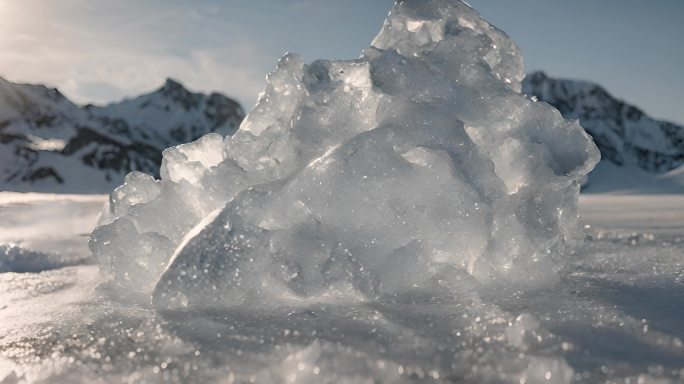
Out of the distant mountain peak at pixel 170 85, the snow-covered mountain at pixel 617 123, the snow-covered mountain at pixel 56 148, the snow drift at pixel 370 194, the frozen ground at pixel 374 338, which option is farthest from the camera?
the distant mountain peak at pixel 170 85

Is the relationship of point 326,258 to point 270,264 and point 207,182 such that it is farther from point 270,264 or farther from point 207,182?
point 207,182

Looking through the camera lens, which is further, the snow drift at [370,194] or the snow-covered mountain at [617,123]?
the snow-covered mountain at [617,123]

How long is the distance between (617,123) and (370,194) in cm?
10444

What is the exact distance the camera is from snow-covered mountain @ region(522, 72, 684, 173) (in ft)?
290

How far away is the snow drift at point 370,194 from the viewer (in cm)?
194

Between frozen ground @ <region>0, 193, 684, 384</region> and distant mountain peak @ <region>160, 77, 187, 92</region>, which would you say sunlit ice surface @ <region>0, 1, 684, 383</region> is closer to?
frozen ground @ <region>0, 193, 684, 384</region>

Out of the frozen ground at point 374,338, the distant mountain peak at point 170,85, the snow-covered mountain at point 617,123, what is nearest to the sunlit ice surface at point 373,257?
the frozen ground at point 374,338

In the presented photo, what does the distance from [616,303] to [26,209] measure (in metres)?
7.11

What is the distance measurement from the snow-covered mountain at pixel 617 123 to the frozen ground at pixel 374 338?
9185cm

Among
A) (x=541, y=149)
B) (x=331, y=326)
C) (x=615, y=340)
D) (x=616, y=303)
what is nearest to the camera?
(x=615, y=340)

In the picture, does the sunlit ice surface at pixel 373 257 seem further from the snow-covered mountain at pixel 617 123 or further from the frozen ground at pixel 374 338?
the snow-covered mountain at pixel 617 123

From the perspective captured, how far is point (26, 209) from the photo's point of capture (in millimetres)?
6836

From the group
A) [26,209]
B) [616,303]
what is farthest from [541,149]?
[26,209]

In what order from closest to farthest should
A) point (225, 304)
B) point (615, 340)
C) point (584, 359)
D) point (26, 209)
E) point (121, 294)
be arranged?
point (584, 359) → point (615, 340) → point (225, 304) → point (121, 294) → point (26, 209)
